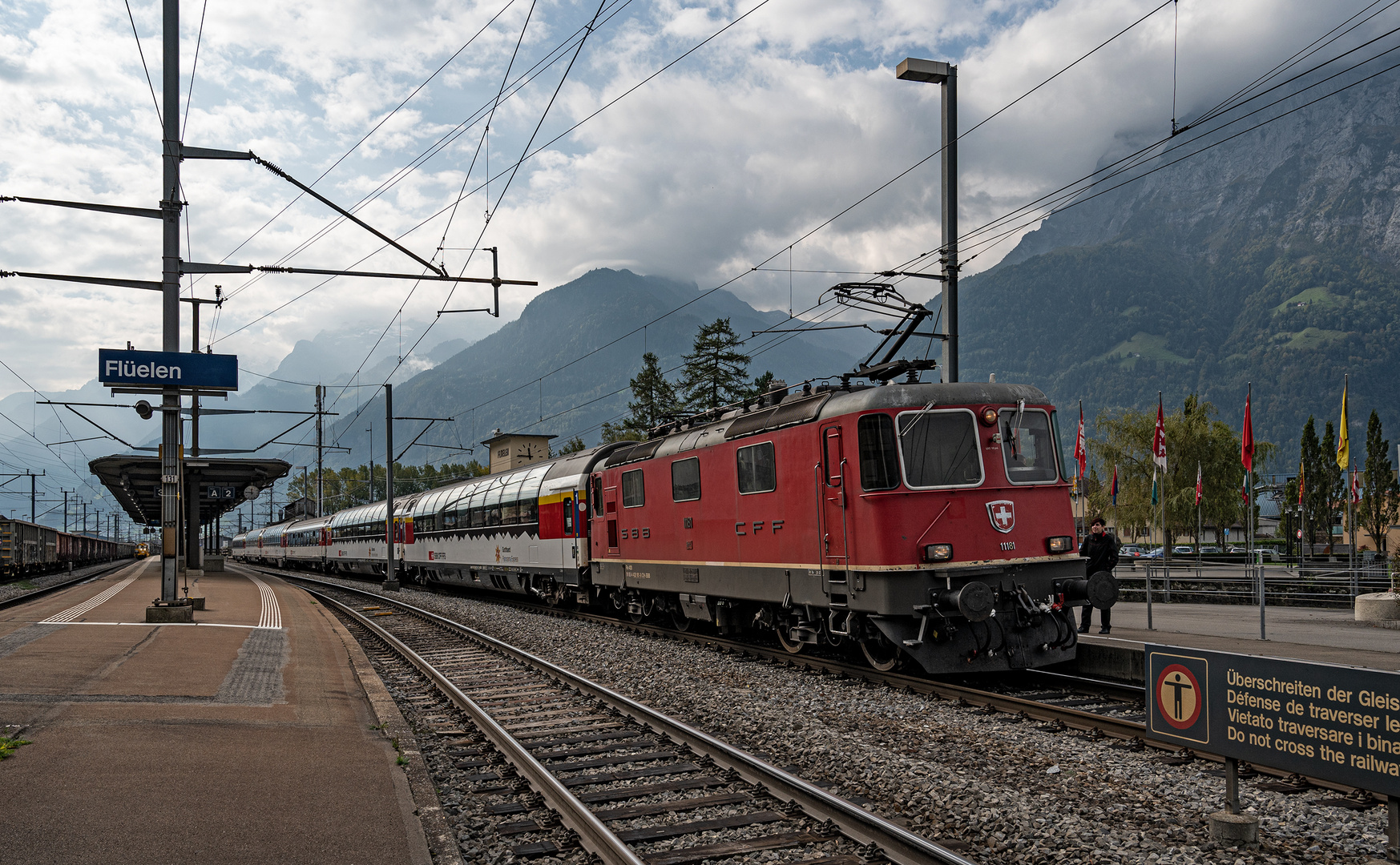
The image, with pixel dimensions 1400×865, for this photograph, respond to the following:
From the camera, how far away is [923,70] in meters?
14.7

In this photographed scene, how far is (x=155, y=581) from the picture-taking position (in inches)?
1256

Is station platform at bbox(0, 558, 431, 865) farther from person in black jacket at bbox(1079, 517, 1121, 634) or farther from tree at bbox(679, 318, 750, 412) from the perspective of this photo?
tree at bbox(679, 318, 750, 412)

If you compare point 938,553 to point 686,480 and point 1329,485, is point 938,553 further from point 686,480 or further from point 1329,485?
point 1329,485

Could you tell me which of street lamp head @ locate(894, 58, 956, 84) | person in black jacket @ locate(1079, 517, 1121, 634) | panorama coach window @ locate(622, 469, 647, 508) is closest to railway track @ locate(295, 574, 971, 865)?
panorama coach window @ locate(622, 469, 647, 508)

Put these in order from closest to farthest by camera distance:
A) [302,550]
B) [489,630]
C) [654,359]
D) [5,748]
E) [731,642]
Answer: [5,748] → [731,642] → [489,630] → [302,550] → [654,359]

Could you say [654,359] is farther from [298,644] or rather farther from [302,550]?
[298,644]

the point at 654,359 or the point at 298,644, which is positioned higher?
the point at 654,359

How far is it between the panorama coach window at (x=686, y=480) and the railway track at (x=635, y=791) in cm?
450

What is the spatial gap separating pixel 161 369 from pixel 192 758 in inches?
413

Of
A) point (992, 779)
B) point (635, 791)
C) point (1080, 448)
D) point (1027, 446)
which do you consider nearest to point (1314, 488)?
point (1080, 448)

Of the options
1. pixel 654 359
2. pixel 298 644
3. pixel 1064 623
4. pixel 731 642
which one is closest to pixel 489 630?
pixel 298 644

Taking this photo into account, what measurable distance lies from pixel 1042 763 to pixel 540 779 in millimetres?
3780

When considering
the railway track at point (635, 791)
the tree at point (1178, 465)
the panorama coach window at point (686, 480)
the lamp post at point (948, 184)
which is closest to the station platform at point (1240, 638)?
the railway track at point (635, 791)

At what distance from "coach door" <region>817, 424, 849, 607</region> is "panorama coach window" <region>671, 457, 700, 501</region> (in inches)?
150
